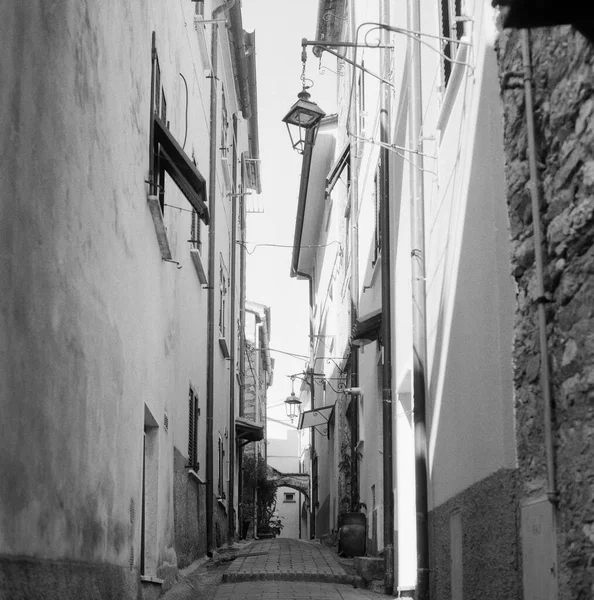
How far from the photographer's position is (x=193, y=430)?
1362cm

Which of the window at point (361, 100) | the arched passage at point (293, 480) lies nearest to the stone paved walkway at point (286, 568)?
the window at point (361, 100)

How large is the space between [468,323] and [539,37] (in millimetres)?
2367

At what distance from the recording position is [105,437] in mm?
6809

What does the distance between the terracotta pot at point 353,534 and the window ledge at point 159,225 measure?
532cm

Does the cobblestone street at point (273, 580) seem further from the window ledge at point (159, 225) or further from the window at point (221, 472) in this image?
the window at point (221, 472)

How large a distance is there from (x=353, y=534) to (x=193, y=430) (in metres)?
2.54

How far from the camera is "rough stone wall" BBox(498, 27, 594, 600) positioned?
4055 mm

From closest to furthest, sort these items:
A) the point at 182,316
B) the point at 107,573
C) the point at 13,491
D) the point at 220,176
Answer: the point at 13,491
the point at 107,573
the point at 182,316
the point at 220,176

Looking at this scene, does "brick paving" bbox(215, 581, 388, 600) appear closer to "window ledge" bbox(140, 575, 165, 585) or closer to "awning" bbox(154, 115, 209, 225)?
"window ledge" bbox(140, 575, 165, 585)

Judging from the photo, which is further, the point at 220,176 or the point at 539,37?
the point at 220,176

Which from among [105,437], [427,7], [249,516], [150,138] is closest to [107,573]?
[105,437]

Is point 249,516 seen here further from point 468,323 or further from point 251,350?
point 468,323

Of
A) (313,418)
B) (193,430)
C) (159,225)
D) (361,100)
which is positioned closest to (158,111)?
(159,225)

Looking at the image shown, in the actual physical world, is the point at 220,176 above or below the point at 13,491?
above
